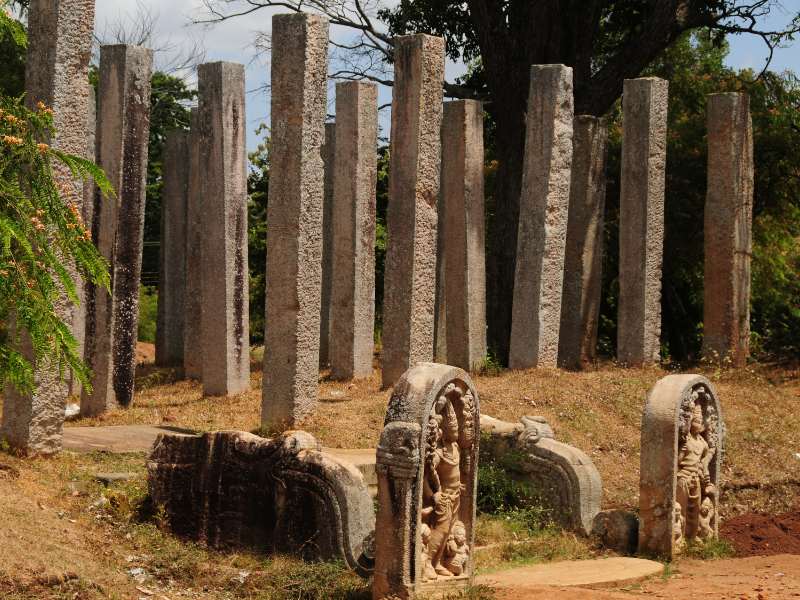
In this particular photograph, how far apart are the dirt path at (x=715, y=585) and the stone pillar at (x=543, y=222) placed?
5.52 meters

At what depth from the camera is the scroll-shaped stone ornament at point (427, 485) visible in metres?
8.02

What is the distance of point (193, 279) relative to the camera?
56.5ft

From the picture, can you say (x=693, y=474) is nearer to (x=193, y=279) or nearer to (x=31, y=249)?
(x=31, y=249)

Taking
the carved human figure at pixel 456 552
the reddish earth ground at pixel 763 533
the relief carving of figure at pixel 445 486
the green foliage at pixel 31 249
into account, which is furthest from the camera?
the reddish earth ground at pixel 763 533

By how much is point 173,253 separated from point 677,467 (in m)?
10.4

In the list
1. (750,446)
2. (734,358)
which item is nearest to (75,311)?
(750,446)

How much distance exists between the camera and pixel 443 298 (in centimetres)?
1738

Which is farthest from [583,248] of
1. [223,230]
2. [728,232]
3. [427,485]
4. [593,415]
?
[427,485]

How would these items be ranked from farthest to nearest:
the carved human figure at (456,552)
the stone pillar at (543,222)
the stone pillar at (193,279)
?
the stone pillar at (193,279) < the stone pillar at (543,222) < the carved human figure at (456,552)

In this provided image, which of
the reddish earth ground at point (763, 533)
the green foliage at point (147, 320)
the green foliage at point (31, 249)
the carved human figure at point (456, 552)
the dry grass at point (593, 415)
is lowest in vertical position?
the reddish earth ground at point (763, 533)

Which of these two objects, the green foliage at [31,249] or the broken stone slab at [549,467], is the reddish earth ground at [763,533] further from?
the green foliage at [31,249]

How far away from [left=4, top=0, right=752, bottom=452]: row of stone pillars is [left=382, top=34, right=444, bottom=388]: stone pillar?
0.07ft

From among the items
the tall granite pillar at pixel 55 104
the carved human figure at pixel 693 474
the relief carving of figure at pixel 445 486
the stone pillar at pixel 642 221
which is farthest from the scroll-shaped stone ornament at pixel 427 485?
the stone pillar at pixel 642 221

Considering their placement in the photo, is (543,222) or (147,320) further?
(147,320)
